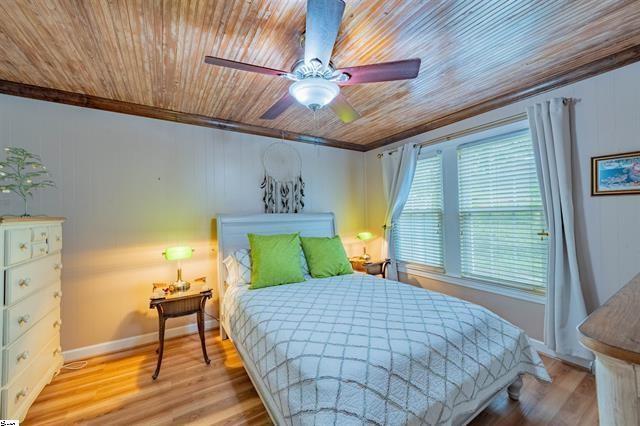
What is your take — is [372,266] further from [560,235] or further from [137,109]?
[137,109]

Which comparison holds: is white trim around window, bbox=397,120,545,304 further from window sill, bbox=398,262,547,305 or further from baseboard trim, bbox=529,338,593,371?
baseboard trim, bbox=529,338,593,371

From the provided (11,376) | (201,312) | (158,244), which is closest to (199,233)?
(158,244)

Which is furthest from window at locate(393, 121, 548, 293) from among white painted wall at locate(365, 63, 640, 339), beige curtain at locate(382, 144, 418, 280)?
white painted wall at locate(365, 63, 640, 339)

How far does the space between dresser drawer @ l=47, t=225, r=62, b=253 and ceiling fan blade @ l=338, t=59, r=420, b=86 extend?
8.35 ft

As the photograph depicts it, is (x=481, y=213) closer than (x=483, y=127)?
No

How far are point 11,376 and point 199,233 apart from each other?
1757mm

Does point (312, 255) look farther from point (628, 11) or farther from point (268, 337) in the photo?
point (628, 11)

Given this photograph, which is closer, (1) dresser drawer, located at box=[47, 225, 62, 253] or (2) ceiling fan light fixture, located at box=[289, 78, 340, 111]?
(2) ceiling fan light fixture, located at box=[289, 78, 340, 111]

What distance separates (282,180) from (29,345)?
2766 millimetres

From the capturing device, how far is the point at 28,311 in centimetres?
181

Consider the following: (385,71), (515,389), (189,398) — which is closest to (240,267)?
(189,398)

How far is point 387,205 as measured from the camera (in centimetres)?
396

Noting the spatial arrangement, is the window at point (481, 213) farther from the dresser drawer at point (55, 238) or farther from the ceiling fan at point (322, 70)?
the dresser drawer at point (55, 238)

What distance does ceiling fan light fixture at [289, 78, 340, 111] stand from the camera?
1629 millimetres
